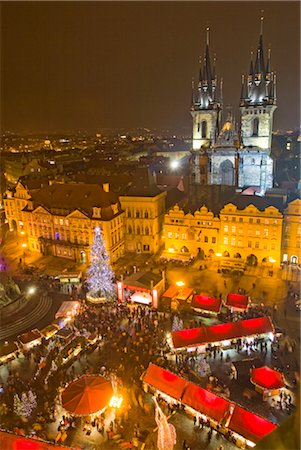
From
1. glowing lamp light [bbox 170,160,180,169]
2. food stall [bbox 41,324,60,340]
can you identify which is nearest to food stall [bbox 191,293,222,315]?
food stall [bbox 41,324,60,340]

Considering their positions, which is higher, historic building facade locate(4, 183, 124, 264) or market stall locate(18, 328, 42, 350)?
historic building facade locate(4, 183, 124, 264)

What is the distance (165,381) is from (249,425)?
586 centimetres

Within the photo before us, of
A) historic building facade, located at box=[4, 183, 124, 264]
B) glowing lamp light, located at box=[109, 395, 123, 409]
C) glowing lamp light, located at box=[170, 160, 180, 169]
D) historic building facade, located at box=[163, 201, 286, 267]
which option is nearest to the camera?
glowing lamp light, located at box=[109, 395, 123, 409]

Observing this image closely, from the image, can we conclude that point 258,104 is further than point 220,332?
Yes

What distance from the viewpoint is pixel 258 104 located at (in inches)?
2243

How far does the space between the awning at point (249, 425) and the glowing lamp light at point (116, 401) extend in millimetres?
7261

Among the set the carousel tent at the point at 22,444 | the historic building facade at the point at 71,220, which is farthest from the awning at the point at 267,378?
the historic building facade at the point at 71,220

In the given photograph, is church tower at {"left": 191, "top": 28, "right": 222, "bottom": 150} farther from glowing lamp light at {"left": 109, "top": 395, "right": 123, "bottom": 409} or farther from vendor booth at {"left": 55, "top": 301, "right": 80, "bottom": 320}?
glowing lamp light at {"left": 109, "top": 395, "right": 123, "bottom": 409}

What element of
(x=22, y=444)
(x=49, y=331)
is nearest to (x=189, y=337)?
(x=49, y=331)

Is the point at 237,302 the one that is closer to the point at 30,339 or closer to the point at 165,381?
the point at 165,381

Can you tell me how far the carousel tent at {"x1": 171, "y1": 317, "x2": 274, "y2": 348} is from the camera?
2941 centimetres

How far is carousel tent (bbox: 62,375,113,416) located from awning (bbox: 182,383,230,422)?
502 centimetres

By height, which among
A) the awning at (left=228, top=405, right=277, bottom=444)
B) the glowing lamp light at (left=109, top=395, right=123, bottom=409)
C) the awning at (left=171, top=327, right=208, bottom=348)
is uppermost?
the awning at (left=171, top=327, right=208, bottom=348)

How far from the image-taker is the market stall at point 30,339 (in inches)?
1207
